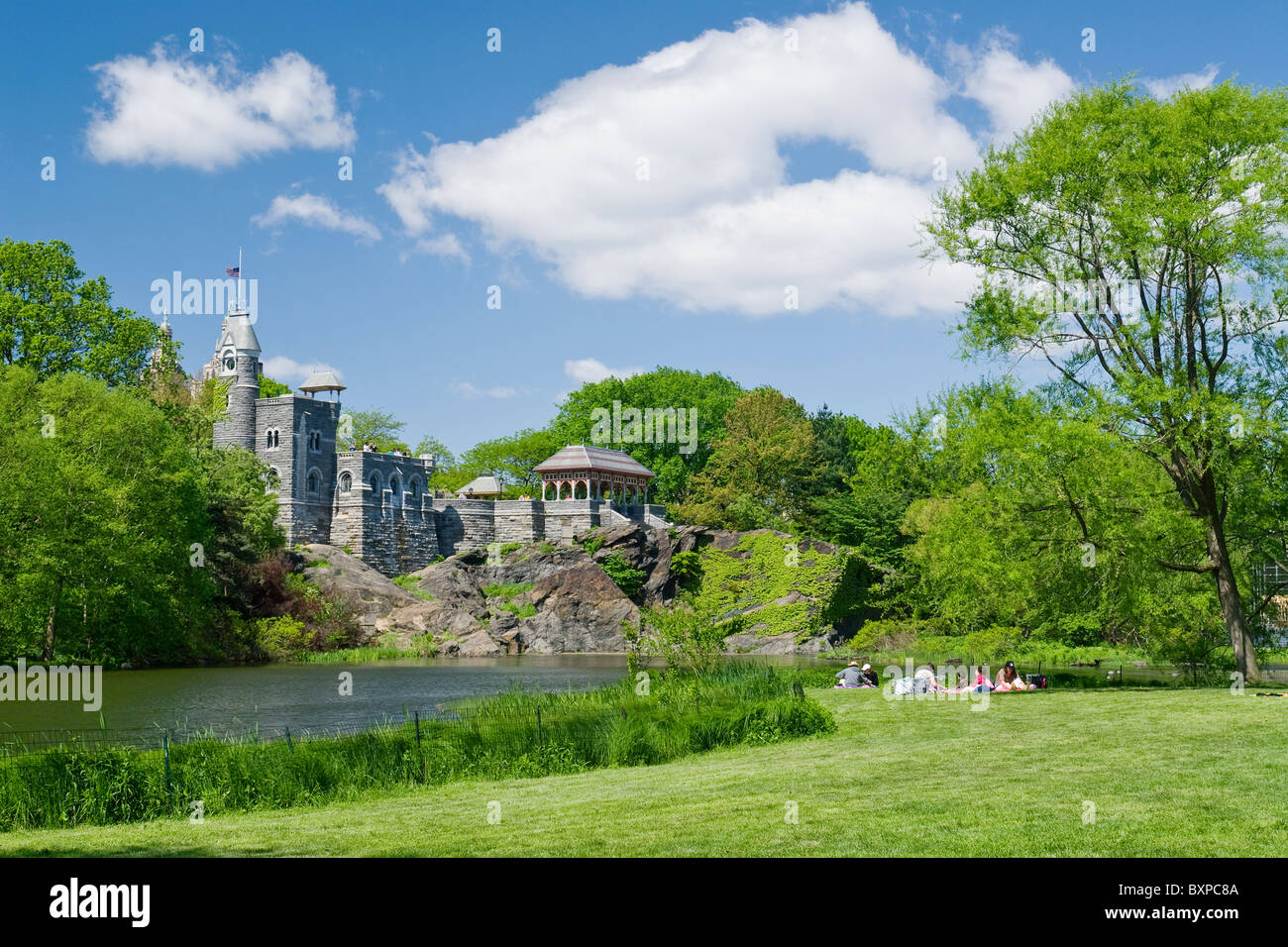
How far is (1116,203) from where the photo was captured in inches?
870

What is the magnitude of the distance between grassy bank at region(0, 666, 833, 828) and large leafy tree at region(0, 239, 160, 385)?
3513 cm

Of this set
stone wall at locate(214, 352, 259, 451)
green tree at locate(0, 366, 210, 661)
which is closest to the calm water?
green tree at locate(0, 366, 210, 661)

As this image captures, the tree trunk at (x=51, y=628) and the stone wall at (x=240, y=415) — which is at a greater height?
the stone wall at (x=240, y=415)

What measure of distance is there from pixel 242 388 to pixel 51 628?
29.1 metres

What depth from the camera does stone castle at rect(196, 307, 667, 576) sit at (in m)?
63.2

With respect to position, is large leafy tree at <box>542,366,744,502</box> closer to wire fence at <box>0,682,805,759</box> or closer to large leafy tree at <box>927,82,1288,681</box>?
large leafy tree at <box>927,82,1288,681</box>

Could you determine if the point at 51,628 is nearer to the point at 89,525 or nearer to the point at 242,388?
the point at 89,525

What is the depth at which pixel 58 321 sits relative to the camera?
4569 centimetres

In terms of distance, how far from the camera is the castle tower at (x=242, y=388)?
210 feet

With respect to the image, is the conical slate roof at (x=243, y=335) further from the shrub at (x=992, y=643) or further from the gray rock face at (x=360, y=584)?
the shrub at (x=992, y=643)

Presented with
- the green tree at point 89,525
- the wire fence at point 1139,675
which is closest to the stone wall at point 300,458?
the green tree at point 89,525

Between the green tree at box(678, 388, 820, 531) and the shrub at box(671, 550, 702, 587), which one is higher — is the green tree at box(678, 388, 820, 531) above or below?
above

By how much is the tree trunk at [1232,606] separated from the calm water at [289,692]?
14198 millimetres
